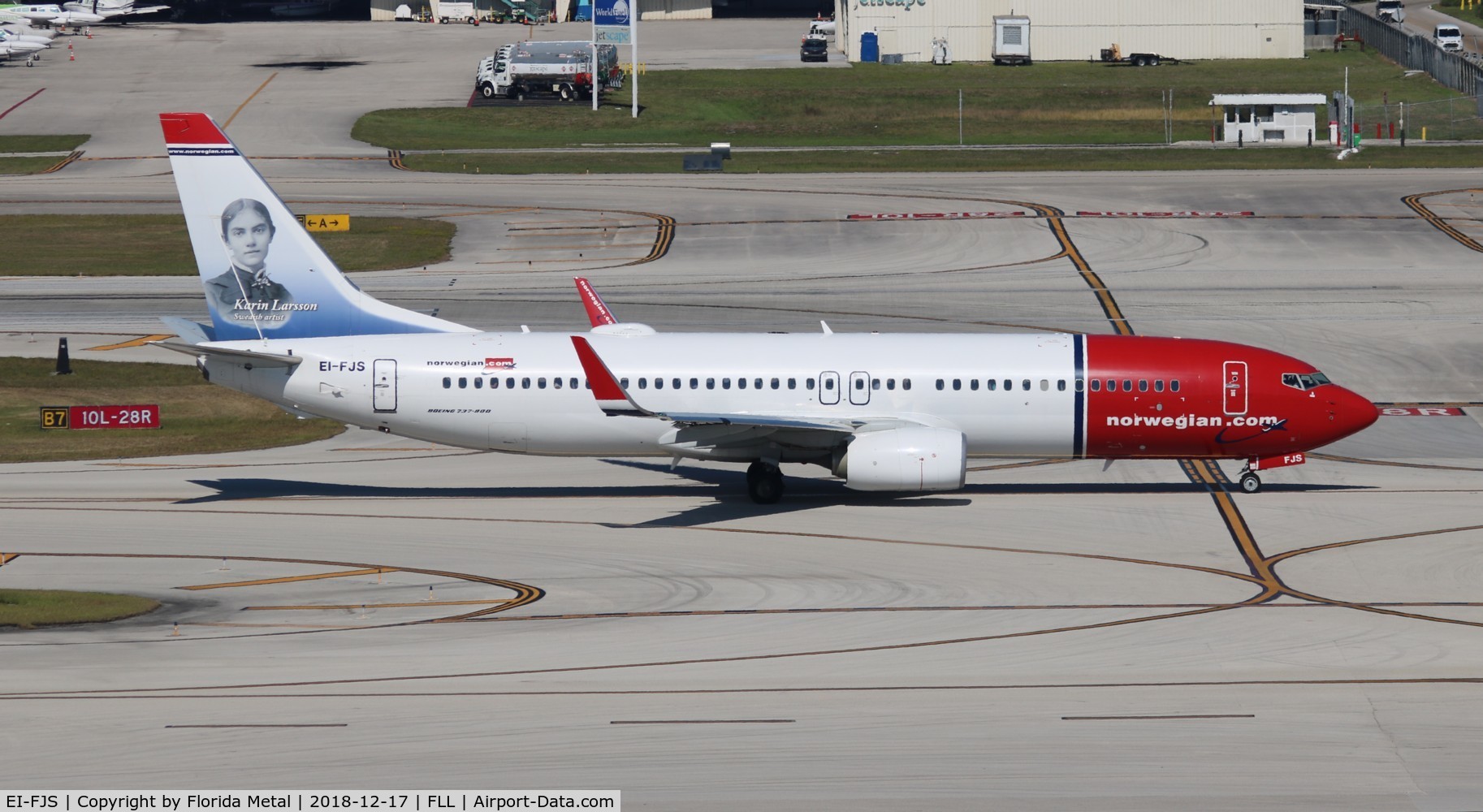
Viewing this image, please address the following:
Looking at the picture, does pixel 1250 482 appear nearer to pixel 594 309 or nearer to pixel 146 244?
pixel 594 309

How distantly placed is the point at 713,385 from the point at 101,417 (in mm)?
20573

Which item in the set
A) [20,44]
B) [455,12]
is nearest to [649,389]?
[20,44]

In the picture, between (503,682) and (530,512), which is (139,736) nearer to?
(503,682)

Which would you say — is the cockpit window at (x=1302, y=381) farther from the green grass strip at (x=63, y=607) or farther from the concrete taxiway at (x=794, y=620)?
the green grass strip at (x=63, y=607)

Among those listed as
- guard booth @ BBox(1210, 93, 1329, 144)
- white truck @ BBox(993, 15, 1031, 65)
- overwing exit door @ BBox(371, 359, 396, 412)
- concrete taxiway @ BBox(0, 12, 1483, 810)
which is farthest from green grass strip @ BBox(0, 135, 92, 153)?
guard booth @ BBox(1210, 93, 1329, 144)

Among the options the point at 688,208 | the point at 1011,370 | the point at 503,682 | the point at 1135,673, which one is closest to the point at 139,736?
the point at 503,682

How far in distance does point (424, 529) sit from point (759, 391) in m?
8.87

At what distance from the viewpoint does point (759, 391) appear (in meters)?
41.6

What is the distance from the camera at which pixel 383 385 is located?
1639 inches

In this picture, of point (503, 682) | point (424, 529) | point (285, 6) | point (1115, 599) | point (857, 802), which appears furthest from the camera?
point (285, 6)

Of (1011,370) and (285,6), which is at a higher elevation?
(285,6)

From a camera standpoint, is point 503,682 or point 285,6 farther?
point 285,6

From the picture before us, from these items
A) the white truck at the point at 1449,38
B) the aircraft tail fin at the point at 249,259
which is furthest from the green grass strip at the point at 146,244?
the white truck at the point at 1449,38

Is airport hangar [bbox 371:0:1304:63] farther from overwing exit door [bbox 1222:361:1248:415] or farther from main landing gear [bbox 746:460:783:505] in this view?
main landing gear [bbox 746:460:783:505]
